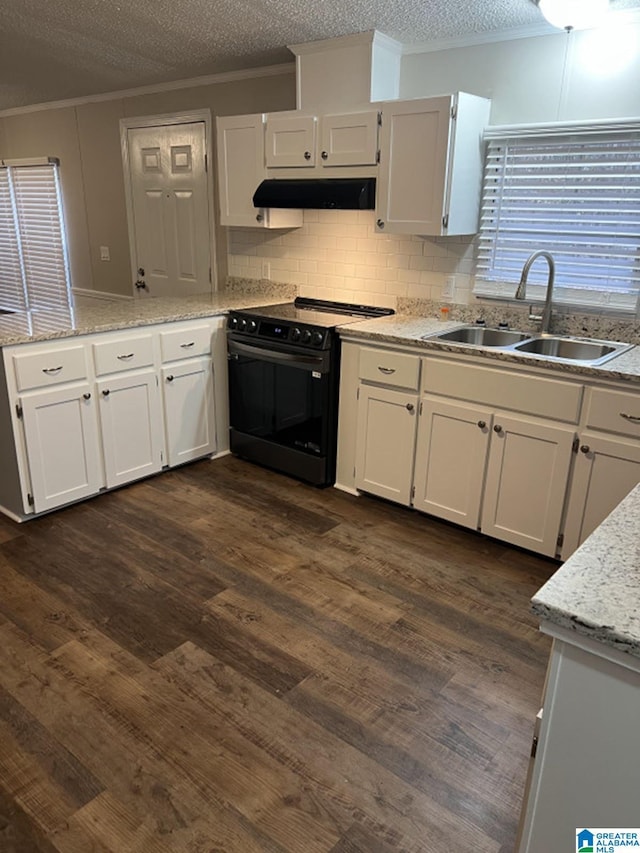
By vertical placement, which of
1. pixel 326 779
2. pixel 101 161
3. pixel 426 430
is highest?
pixel 101 161

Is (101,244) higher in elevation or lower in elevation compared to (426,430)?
higher

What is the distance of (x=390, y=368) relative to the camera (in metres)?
3.19

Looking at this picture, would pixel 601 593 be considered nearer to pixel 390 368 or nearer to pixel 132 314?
pixel 390 368

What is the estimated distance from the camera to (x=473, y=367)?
2.89 metres

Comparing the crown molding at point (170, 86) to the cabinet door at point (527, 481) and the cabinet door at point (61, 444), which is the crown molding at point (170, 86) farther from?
the cabinet door at point (527, 481)

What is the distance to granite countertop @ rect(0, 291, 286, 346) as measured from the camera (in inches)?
117

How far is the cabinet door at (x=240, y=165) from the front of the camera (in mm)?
3697

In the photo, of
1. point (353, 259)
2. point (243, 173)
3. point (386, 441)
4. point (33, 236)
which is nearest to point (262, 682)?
point (386, 441)

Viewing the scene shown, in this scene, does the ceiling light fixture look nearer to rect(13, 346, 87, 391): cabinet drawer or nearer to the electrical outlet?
the electrical outlet

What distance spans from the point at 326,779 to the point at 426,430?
68.9 inches

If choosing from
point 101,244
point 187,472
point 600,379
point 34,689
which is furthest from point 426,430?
point 101,244

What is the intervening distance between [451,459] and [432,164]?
1.46 metres

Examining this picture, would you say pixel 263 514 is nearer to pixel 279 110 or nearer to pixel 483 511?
pixel 483 511

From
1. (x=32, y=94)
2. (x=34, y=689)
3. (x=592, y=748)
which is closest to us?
(x=592, y=748)
